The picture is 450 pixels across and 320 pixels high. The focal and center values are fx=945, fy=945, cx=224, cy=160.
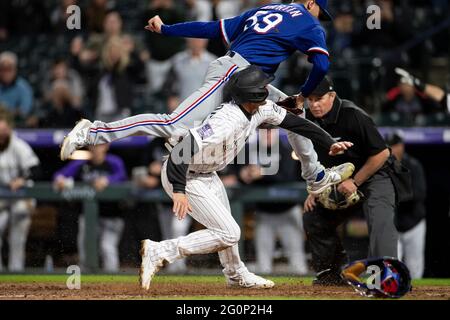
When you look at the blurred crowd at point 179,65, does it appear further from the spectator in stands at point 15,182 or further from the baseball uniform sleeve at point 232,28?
the baseball uniform sleeve at point 232,28

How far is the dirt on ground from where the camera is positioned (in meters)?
7.46

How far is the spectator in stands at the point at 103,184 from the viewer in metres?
12.1

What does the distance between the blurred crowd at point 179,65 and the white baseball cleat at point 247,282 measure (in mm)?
4766

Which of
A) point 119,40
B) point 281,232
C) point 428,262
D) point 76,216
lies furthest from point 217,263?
point 119,40

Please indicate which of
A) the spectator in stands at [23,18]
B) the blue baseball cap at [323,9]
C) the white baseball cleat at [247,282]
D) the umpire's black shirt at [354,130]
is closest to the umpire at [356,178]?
the umpire's black shirt at [354,130]

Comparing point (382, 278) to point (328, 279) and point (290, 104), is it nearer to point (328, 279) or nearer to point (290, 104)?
point (328, 279)

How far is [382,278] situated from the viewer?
7.22m

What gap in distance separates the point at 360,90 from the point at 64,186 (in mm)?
4159

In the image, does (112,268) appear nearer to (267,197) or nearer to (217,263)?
(217,263)

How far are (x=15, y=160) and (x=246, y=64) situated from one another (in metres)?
5.22

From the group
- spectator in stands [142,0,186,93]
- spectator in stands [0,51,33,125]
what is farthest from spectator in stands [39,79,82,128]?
spectator in stands [142,0,186,93]

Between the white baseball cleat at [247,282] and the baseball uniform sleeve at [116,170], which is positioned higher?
the baseball uniform sleeve at [116,170]

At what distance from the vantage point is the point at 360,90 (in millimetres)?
12805

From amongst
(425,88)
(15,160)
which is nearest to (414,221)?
(425,88)
